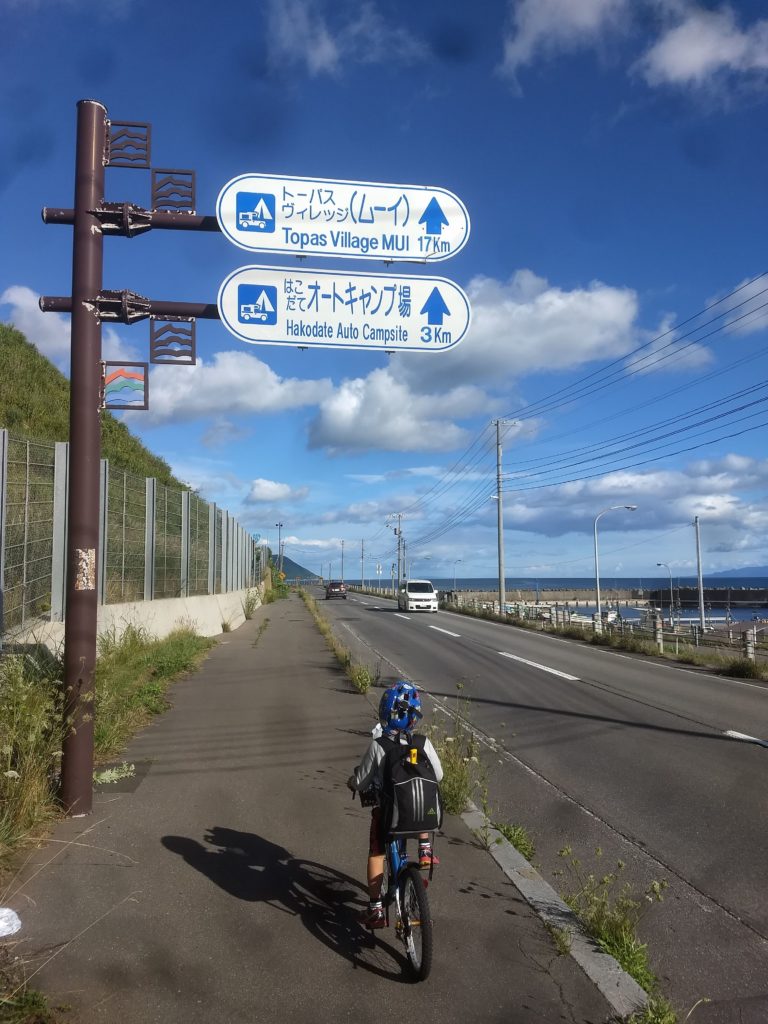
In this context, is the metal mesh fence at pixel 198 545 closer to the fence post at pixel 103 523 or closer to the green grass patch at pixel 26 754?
the fence post at pixel 103 523

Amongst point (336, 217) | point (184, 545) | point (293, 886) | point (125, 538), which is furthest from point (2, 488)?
point (184, 545)

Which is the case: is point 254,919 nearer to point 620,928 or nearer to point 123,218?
point 620,928

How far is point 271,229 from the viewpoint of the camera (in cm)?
628

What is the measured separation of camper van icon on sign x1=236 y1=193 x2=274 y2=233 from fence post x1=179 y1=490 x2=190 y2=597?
13.3m

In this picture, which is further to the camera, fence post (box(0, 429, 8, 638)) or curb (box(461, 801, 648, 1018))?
fence post (box(0, 429, 8, 638))

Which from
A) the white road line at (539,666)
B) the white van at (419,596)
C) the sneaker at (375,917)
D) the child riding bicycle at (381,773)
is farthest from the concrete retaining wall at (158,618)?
the white van at (419,596)

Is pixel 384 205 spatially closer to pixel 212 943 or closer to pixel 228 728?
pixel 212 943

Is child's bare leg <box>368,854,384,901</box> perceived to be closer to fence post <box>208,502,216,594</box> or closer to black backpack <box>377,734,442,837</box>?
black backpack <box>377,734,442,837</box>

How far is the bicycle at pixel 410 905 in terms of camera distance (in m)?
3.65

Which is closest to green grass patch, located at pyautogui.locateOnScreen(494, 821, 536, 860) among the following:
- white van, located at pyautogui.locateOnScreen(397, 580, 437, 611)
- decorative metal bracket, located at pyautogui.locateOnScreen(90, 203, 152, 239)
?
decorative metal bracket, located at pyautogui.locateOnScreen(90, 203, 152, 239)

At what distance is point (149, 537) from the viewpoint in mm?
15727

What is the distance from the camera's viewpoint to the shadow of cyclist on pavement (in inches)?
161

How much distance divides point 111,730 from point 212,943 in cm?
425

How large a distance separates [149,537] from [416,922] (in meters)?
13.0
